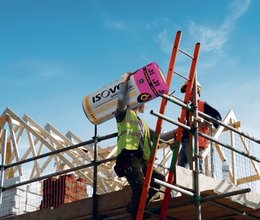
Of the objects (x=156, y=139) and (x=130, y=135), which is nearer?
(x=156, y=139)

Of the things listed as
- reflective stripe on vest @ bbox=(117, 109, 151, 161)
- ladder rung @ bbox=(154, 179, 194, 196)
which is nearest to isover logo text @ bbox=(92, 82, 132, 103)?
reflective stripe on vest @ bbox=(117, 109, 151, 161)

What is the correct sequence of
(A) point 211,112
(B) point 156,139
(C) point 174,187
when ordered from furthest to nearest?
(A) point 211,112 < (B) point 156,139 < (C) point 174,187

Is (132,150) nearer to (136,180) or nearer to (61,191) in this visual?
(136,180)

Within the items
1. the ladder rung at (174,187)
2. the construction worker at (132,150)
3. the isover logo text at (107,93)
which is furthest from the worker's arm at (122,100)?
the ladder rung at (174,187)

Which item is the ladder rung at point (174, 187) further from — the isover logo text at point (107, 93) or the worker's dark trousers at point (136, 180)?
the isover logo text at point (107, 93)

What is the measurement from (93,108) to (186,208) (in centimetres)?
194

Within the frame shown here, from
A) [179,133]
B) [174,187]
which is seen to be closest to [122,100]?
[179,133]

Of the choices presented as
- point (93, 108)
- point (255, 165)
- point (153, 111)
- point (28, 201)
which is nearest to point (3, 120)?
point (28, 201)

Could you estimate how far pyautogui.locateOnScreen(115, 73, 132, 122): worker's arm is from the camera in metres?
8.53

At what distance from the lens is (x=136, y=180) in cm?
838

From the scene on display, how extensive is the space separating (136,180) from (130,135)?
63 cm

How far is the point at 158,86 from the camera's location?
8367mm

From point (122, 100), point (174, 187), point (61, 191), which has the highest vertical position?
point (61, 191)

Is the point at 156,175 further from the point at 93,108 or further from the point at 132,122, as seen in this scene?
the point at 93,108
